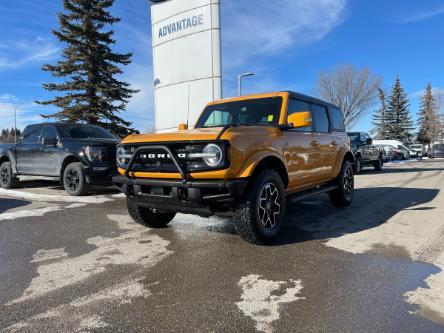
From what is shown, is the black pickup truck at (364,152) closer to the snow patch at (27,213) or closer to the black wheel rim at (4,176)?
the snow patch at (27,213)

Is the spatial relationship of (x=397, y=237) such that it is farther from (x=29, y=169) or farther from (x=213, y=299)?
(x=29, y=169)

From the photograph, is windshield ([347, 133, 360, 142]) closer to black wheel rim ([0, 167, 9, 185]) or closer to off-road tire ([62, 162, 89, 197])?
off-road tire ([62, 162, 89, 197])

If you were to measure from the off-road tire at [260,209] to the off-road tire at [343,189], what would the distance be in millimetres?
2576

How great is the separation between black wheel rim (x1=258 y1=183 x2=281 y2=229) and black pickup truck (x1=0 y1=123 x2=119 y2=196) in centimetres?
462

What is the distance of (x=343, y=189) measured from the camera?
6719mm

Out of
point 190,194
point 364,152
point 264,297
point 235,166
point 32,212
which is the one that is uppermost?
point 235,166

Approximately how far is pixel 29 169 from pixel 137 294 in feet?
24.5

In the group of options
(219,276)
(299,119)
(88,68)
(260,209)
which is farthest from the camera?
(88,68)

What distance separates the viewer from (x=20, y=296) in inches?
115

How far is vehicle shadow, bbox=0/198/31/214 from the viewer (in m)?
6.87

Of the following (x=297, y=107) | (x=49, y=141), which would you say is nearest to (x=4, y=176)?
(x=49, y=141)

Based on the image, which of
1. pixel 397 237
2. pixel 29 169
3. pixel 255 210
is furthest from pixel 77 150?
pixel 397 237

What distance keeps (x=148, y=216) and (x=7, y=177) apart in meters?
6.90

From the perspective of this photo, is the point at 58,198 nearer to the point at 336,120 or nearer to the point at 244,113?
the point at 244,113
